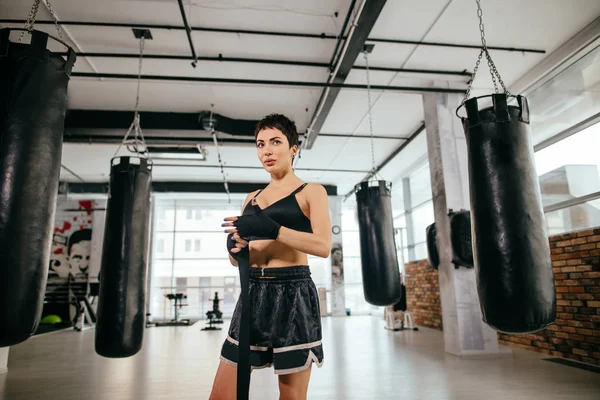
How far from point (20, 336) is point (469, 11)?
4.99m

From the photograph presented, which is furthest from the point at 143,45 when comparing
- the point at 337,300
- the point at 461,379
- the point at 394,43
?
the point at 337,300

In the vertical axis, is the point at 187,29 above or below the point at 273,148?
above

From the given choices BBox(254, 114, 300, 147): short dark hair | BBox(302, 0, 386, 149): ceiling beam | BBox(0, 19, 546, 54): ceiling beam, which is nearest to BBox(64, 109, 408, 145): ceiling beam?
BBox(302, 0, 386, 149): ceiling beam

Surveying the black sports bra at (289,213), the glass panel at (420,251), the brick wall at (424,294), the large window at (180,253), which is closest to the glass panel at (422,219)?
the glass panel at (420,251)

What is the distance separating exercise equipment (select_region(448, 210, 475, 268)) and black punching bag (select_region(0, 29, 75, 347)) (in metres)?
4.22

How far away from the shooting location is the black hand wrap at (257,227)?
4.13ft

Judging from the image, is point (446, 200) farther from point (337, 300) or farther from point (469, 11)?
point (337, 300)

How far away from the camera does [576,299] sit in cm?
449

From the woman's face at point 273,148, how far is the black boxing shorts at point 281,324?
43cm

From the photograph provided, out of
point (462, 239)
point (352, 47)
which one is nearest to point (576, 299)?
point (462, 239)

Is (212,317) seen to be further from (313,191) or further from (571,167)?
(313,191)

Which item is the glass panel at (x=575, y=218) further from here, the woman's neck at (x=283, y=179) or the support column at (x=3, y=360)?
Answer: the support column at (x=3, y=360)

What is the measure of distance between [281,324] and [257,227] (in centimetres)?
37

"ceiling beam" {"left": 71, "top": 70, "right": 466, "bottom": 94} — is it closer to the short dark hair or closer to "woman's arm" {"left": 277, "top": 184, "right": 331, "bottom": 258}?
the short dark hair
